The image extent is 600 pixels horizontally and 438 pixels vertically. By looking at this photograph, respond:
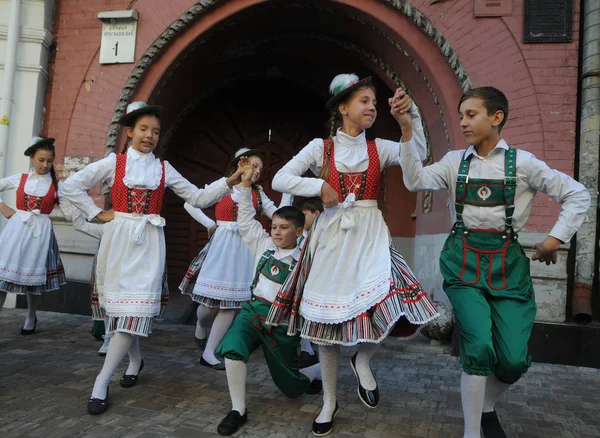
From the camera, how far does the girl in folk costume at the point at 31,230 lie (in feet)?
15.7

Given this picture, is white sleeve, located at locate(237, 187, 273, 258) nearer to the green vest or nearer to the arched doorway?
the green vest

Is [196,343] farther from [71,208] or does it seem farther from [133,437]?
[133,437]

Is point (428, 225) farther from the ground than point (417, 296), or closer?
farther from the ground

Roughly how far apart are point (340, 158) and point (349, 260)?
1.89ft

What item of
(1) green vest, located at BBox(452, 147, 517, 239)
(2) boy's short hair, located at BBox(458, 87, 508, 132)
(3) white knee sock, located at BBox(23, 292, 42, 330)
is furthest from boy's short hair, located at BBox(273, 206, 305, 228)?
(3) white knee sock, located at BBox(23, 292, 42, 330)

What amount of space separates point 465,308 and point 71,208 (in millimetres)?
3710

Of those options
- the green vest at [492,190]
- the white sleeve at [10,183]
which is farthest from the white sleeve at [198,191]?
the white sleeve at [10,183]

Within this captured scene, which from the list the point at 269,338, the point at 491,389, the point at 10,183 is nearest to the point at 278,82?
the point at 10,183

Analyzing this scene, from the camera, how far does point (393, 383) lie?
145 inches

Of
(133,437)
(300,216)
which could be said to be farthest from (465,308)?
(133,437)

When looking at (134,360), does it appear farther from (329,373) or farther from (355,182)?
(355,182)

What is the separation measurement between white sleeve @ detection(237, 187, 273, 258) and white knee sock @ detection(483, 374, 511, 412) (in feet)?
6.53

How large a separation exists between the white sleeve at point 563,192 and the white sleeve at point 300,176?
1.06m

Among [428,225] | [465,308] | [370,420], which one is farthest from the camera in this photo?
[428,225]
